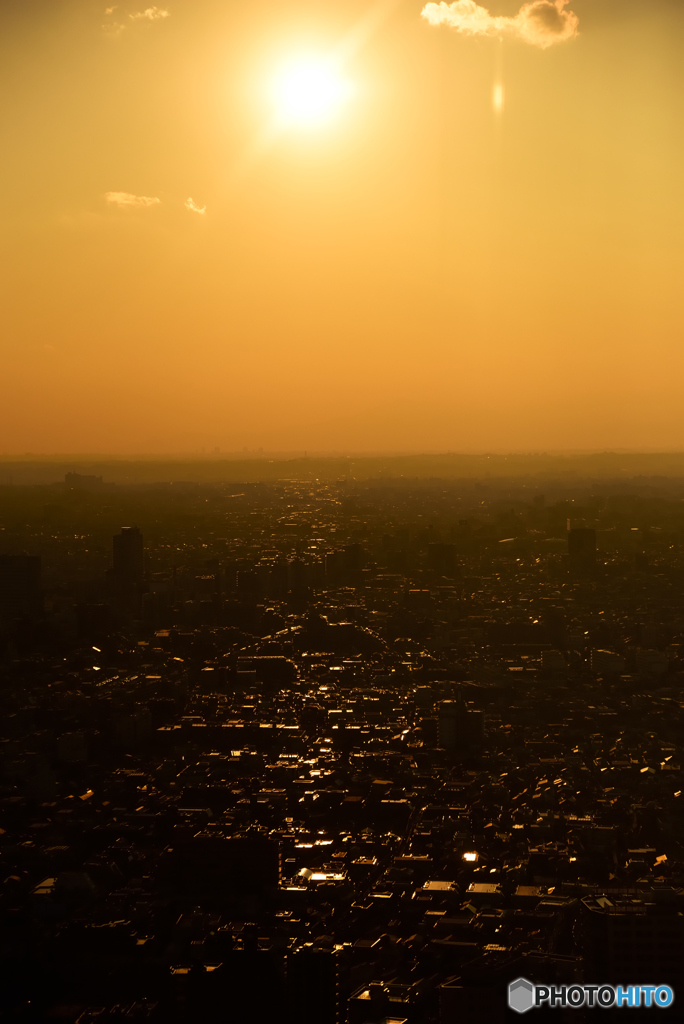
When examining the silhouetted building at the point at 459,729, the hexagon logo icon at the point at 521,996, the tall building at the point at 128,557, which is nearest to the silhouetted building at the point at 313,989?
the hexagon logo icon at the point at 521,996

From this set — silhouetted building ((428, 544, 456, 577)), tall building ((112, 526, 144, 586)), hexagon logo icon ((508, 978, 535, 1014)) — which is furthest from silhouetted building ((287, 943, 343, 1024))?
silhouetted building ((428, 544, 456, 577))

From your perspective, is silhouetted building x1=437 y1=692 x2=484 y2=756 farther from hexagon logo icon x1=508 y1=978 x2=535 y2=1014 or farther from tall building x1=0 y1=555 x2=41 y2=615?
tall building x1=0 y1=555 x2=41 y2=615

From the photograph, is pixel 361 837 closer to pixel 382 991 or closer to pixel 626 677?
pixel 382 991

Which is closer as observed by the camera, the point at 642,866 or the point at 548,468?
the point at 642,866

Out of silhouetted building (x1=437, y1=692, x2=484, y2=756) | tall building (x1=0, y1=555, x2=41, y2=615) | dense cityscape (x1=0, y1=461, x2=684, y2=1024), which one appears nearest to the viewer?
dense cityscape (x1=0, y1=461, x2=684, y2=1024)

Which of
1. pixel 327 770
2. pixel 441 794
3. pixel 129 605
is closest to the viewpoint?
pixel 441 794

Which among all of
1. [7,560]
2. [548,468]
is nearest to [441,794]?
[7,560]
